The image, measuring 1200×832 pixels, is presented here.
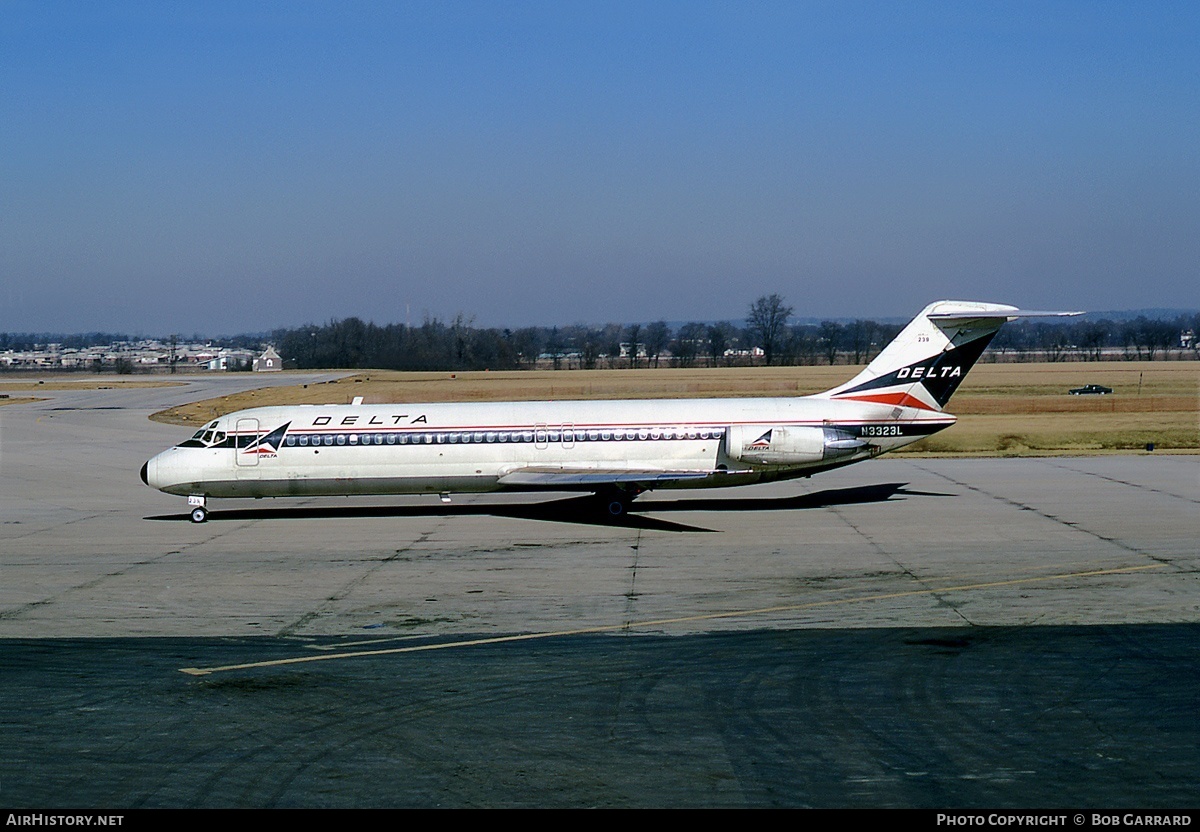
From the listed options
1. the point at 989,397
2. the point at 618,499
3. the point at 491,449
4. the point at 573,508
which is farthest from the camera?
the point at 989,397

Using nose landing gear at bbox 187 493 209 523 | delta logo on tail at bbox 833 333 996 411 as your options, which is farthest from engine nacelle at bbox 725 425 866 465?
nose landing gear at bbox 187 493 209 523

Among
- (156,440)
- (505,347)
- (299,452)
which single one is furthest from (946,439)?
(505,347)

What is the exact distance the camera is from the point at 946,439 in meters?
48.7

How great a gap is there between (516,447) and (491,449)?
652 mm

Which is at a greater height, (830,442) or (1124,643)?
(830,442)

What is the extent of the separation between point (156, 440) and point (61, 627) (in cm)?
3797

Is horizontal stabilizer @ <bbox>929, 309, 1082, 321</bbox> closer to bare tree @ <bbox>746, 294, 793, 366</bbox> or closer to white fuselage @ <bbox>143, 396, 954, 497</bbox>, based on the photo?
white fuselage @ <bbox>143, 396, 954, 497</bbox>

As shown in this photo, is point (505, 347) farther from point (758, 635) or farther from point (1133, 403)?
point (758, 635)

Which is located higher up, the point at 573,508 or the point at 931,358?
the point at 931,358

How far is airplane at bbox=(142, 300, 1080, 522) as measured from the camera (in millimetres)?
30094

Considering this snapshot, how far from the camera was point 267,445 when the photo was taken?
99.8 ft

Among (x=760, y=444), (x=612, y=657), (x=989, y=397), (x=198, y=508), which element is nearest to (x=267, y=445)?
(x=198, y=508)

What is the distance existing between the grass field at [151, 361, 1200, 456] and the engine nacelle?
16962 mm

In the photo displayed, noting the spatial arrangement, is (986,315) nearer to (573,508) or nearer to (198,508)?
(573,508)
